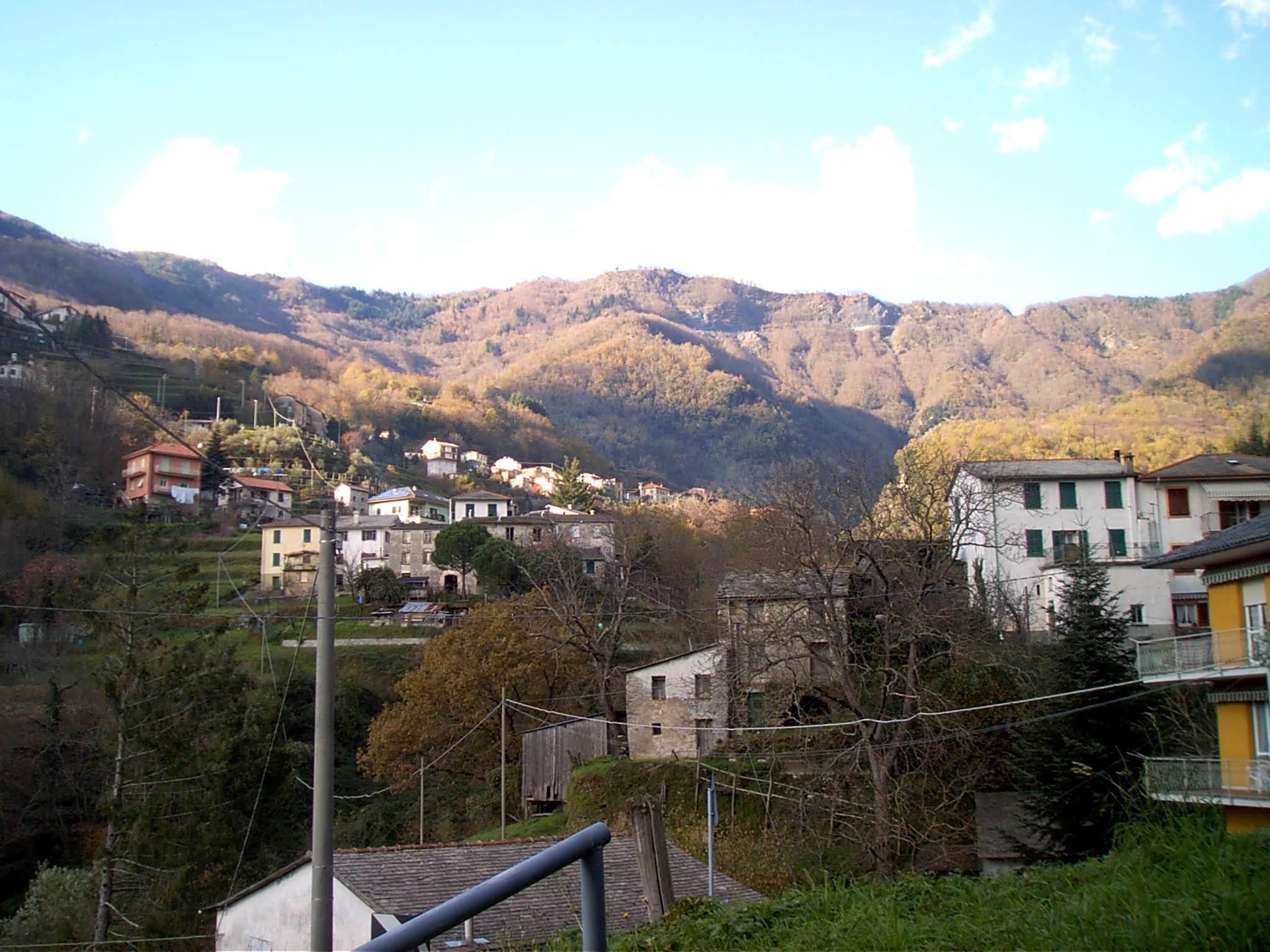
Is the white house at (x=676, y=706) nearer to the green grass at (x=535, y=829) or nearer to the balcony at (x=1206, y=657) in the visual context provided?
the green grass at (x=535, y=829)

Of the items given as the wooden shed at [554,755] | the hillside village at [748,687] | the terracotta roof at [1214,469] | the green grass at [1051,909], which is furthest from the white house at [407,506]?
the green grass at [1051,909]

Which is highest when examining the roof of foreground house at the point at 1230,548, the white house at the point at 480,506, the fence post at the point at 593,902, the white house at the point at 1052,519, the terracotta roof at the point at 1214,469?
the white house at the point at 480,506

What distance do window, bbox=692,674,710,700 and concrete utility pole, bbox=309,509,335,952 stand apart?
2478 cm

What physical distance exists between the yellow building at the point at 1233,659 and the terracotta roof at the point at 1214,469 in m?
21.8

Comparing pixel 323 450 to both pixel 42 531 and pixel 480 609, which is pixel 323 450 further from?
pixel 480 609

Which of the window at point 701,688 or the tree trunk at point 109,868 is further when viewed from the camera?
the window at point 701,688

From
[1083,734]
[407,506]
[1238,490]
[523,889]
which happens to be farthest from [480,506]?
[523,889]

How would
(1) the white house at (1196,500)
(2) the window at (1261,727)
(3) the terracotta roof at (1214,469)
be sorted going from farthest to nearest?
(3) the terracotta roof at (1214,469) → (1) the white house at (1196,500) → (2) the window at (1261,727)

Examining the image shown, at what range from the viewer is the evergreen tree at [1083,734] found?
19.2 m

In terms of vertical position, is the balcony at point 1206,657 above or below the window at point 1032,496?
below

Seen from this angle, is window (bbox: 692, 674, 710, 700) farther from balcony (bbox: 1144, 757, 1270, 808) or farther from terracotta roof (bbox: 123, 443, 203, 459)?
terracotta roof (bbox: 123, 443, 203, 459)

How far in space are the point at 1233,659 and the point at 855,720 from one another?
319 inches

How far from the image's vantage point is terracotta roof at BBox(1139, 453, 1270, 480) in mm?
40562

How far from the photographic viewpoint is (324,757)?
31.0 ft
